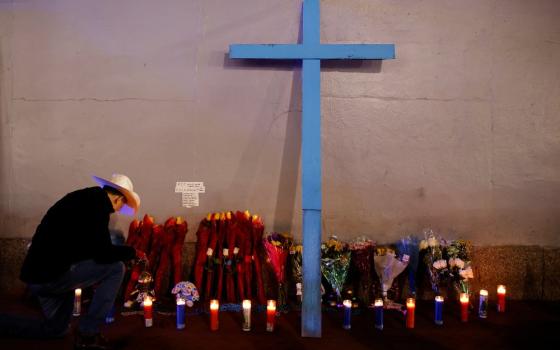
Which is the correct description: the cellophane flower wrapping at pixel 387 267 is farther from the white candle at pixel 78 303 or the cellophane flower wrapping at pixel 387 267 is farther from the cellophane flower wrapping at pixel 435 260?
the white candle at pixel 78 303

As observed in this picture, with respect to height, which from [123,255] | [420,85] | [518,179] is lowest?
[123,255]

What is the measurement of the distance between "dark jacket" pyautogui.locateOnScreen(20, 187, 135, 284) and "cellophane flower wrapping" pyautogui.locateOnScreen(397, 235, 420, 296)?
10.2ft

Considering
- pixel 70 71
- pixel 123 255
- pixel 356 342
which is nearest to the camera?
pixel 123 255

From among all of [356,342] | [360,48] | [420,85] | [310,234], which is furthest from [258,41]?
[356,342]

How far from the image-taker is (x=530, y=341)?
13.3 ft

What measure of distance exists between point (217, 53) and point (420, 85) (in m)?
2.32

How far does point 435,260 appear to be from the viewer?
4.91 m

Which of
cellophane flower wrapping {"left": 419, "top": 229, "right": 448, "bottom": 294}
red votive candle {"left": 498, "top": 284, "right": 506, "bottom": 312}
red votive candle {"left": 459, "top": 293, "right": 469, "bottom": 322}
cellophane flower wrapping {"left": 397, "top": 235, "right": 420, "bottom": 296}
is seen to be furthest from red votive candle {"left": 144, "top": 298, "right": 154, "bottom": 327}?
red votive candle {"left": 498, "top": 284, "right": 506, "bottom": 312}

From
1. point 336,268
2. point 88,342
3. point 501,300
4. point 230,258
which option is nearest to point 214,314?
point 230,258

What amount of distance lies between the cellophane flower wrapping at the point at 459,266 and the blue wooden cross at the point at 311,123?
1557 mm

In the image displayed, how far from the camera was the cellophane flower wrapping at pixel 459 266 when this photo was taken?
15.7ft

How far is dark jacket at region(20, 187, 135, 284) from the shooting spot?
347 cm

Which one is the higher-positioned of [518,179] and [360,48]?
[360,48]

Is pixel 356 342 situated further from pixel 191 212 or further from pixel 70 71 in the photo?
pixel 70 71
